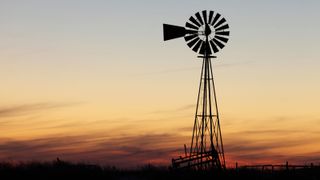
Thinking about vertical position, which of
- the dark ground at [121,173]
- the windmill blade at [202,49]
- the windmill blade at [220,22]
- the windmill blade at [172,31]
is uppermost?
the windmill blade at [220,22]

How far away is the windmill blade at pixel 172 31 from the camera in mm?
56750

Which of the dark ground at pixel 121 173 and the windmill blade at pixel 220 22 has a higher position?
the windmill blade at pixel 220 22

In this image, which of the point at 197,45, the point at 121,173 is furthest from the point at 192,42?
the point at 121,173

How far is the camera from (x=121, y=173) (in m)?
54.7

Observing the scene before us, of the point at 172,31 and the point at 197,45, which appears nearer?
the point at 197,45

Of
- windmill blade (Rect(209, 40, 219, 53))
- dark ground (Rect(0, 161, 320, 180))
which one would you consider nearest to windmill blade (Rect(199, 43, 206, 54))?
windmill blade (Rect(209, 40, 219, 53))

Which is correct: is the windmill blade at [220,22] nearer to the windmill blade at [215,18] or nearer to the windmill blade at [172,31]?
the windmill blade at [215,18]

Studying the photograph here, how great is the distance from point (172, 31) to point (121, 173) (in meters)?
11.2

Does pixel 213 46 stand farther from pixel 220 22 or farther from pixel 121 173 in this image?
pixel 121 173

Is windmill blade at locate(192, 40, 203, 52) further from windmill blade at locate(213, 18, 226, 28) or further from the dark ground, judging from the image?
the dark ground

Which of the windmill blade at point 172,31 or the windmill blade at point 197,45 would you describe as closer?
the windmill blade at point 197,45

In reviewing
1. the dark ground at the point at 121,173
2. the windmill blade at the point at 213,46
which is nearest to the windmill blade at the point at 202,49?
the windmill blade at the point at 213,46

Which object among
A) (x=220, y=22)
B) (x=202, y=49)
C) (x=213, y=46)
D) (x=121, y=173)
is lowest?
(x=121, y=173)

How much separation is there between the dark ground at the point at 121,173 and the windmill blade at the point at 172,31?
9.85 metres
